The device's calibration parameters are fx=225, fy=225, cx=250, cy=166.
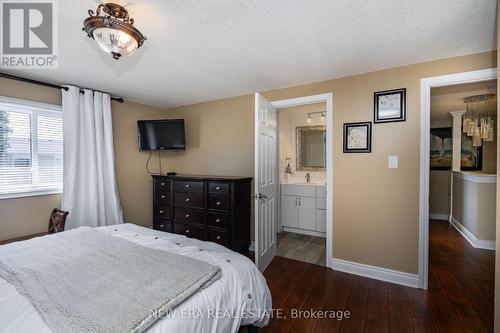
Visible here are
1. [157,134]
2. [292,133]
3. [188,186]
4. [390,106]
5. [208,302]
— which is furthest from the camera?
[292,133]

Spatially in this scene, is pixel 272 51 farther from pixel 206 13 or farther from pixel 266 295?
pixel 266 295

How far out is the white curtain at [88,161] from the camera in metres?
2.82

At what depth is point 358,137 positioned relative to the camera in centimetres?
259

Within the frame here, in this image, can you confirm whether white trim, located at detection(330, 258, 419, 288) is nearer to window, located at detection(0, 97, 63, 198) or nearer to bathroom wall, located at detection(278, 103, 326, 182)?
bathroom wall, located at detection(278, 103, 326, 182)

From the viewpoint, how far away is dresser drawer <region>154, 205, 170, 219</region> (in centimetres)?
340

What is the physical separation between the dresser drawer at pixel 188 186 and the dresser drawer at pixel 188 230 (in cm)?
51

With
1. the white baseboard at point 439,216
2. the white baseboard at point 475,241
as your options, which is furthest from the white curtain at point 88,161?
the white baseboard at point 439,216

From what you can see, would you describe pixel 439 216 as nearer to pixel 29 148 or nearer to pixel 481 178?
pixel 481 178

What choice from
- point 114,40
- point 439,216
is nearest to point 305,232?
point 439,216

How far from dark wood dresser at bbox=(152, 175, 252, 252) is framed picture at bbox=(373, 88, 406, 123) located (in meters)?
1.77

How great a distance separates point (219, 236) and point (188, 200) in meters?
0.68

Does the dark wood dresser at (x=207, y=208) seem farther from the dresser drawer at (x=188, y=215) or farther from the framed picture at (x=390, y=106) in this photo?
the framed picture at (x=390, y=106)

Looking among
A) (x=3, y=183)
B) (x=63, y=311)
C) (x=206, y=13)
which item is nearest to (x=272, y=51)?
(x=206, y=13)

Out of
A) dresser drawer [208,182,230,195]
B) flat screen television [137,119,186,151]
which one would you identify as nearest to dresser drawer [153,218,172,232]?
dresser drawer [208,182,230,195]
